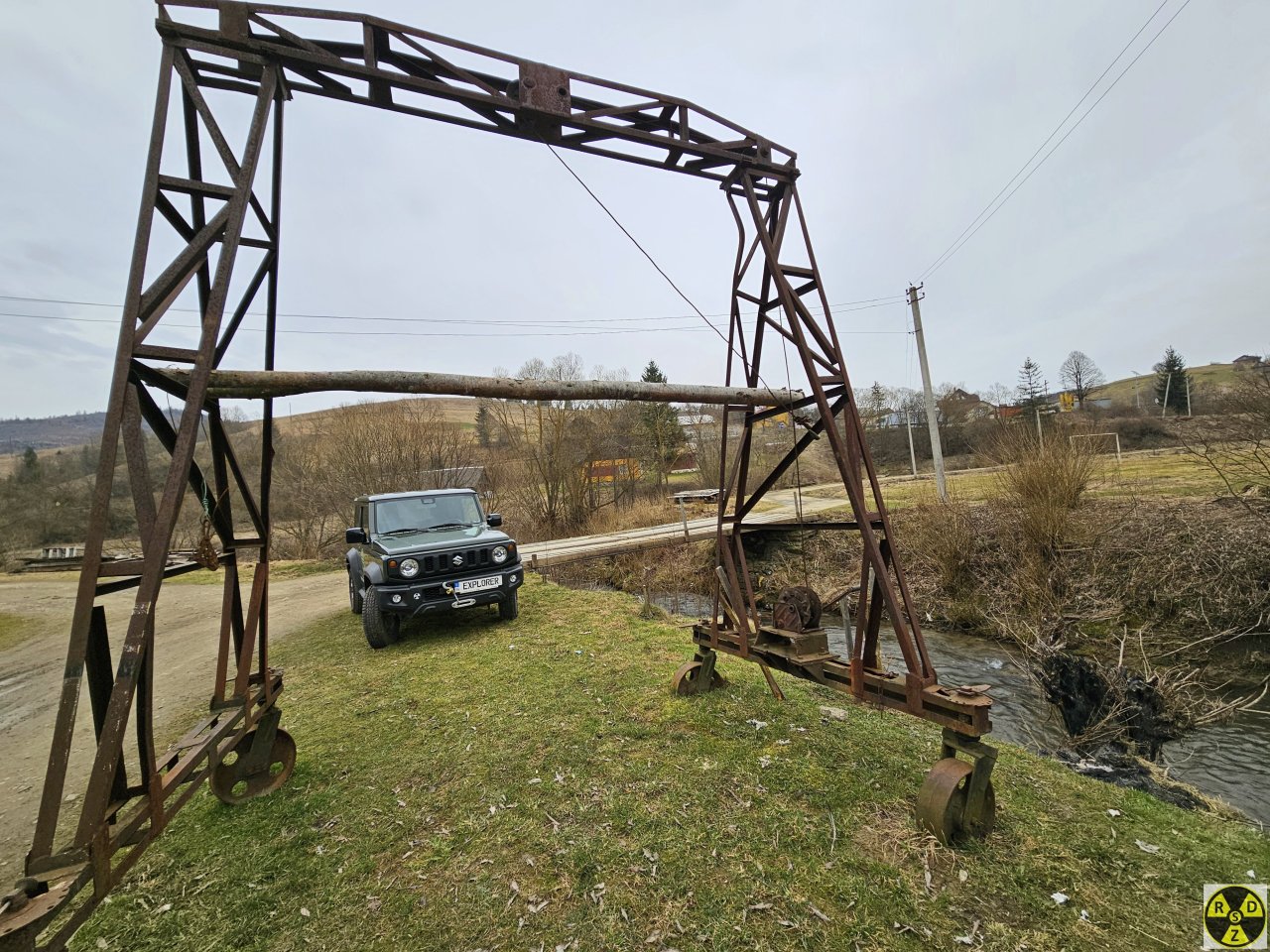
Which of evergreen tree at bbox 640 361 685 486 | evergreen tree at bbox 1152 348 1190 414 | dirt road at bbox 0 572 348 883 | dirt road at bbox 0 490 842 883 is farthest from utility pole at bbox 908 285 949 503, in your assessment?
evergreen tree at bbox 1152 348 1190 414

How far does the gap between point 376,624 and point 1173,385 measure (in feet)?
189

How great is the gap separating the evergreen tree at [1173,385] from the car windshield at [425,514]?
49921 mm

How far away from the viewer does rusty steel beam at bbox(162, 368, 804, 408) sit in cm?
285

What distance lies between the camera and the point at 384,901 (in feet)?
8.75

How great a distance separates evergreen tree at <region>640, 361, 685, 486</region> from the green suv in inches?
770

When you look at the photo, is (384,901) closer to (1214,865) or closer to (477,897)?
(477,897)

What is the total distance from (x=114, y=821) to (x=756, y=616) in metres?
3.93

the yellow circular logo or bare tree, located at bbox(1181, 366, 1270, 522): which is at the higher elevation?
bare tree, located at bbox(1181, 366, 1270, 522)

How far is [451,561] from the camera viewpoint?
715cm

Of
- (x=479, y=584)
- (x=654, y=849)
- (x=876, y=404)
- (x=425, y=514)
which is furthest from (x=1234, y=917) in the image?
(x=876, y=404)

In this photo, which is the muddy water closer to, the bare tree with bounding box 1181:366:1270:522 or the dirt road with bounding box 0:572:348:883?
the bare tree with bounding box 1181:366:1270:522

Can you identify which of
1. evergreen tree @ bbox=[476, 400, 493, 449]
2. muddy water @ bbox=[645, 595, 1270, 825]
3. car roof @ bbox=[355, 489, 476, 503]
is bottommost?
muddy water @ bbox=[645, 595, 1270, 825]

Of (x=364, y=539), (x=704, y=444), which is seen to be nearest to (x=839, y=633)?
(x=364, y=539)

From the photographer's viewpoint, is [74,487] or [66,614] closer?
[66,614]
